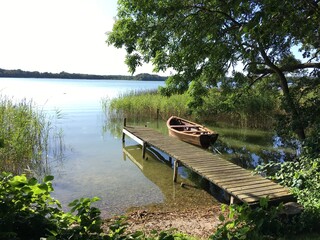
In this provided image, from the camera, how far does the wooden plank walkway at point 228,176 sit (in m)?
5.18

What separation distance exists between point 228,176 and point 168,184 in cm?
190

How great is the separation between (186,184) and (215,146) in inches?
185

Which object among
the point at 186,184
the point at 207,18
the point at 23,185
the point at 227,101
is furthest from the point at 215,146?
the point at 23,185

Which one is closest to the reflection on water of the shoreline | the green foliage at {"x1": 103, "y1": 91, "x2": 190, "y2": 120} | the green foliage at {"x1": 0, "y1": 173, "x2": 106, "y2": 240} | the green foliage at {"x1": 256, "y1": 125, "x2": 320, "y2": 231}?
the shoreline

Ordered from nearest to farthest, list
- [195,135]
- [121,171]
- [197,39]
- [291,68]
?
1. [197,39]
2. [121,171]
3. [291,68]
4. [195,135]

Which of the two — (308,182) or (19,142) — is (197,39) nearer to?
(308,182)

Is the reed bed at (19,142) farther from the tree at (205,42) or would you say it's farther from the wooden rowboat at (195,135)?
the wooden rowboat at (195,135)

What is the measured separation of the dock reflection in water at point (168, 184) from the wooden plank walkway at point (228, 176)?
1.87 ft

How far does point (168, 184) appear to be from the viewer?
7.75 metres

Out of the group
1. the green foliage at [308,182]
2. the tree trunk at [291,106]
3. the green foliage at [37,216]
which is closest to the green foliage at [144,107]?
the tree trunk at [291,106]

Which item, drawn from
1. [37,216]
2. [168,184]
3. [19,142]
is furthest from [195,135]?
[37,216]

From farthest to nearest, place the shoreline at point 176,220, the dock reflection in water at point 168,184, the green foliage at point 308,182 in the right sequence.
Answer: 1. the dock reflection in water at point 168,184
2. the shoreline at point 176,220
3. the green foliage at point 308,182

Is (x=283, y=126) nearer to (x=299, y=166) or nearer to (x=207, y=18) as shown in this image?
(x=299, y=166)

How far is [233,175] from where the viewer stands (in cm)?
643
